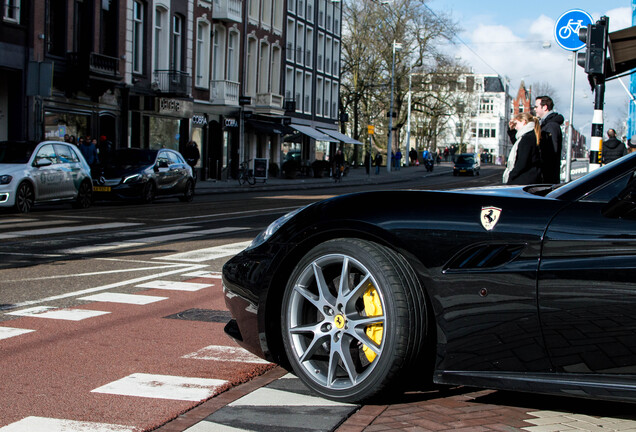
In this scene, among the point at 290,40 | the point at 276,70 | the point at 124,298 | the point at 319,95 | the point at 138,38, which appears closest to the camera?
the point at 124,298

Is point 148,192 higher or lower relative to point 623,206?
lower

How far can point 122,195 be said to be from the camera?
21.1 metres

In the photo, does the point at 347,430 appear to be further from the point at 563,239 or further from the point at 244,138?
the point at 244,138

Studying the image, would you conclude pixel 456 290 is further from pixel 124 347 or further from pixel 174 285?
pixel 174 285

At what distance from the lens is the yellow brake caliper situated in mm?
3838

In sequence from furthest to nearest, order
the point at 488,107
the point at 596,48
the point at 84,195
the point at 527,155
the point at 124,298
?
the point at 488,107 < the point at 84,195 < the point at 596,48 < the point at 527,155 < the point at 124,298

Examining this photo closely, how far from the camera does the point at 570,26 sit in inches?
572

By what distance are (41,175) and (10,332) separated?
41.9 ft

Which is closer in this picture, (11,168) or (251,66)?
(11,168)

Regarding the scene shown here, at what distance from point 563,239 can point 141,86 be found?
110 feet

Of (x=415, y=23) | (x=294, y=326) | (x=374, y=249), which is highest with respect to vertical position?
(x=415, y=23)

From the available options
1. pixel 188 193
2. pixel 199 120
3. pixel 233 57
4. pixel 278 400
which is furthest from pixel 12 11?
pixel 278 400

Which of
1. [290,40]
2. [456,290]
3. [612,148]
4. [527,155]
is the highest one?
[290,40]

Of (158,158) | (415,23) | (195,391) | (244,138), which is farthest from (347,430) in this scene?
(415,23)
